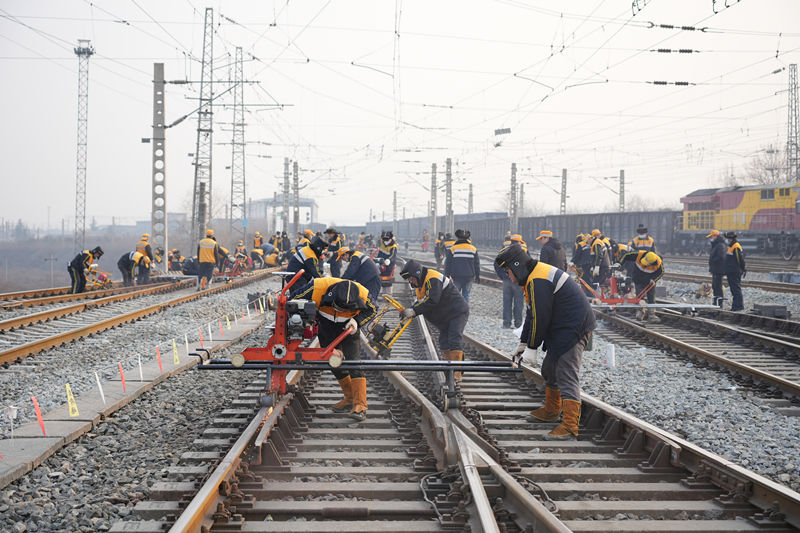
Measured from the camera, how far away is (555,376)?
586 cm

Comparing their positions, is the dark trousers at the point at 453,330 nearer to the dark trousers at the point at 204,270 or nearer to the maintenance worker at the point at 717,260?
the maintenance worker at the point at 717,260

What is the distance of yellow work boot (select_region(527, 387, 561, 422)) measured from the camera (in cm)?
596

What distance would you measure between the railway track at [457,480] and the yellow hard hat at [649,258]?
833cm

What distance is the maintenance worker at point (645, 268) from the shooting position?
44.6 ft

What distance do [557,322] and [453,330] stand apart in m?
2.25

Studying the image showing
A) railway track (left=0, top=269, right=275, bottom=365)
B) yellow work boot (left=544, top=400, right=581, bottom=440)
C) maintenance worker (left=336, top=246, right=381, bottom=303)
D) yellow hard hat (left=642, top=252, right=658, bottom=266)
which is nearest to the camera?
yellow work boot (left=544, top=400, right=581, bottom=440)

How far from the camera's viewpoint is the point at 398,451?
5.14 m

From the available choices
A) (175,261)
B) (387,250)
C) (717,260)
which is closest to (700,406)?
(717,260)

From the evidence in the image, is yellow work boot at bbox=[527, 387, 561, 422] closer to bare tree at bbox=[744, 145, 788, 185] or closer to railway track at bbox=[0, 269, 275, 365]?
railway track at bbox=[0, 269, 275, 365]

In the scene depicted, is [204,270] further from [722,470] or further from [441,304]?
[722,470]

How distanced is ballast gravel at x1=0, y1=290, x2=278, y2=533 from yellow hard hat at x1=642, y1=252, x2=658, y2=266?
9130 mm

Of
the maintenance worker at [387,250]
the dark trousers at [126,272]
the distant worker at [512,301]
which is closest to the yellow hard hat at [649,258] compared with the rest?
the distant worker at [512,301]

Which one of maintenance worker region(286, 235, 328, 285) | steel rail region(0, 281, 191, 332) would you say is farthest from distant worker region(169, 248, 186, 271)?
maintenance worker region(286, 235, 328, 285)

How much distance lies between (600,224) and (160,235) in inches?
1128
